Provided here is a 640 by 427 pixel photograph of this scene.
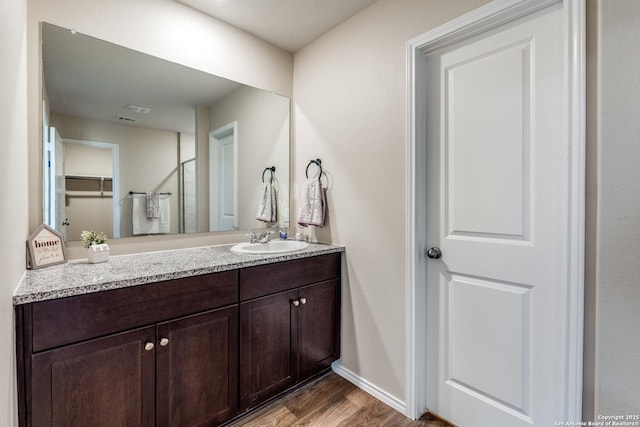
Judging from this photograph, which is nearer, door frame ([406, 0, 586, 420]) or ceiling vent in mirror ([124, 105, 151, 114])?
door frame ([406, 0, 586, 420])

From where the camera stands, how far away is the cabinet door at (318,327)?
5.95ft

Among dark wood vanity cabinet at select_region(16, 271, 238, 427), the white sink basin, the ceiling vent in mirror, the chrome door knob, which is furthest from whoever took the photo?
the white sink basin

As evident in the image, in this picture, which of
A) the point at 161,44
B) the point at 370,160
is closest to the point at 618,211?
the point at 370,160

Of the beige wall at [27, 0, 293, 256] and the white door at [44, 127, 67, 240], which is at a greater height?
the beige wall at [27, 0, 293, 256]

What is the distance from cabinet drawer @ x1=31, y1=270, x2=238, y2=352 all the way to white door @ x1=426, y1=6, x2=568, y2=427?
115 cm

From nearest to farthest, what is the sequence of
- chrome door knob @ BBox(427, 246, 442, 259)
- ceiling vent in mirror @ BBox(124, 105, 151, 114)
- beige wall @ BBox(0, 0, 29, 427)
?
beige wall @ BBox(0, 0, 29, 427) → chrome door knob @ BBox(427, 246, 442, 259) → ceiling vent in mirror @ BBox(124, 105, 151, 114)

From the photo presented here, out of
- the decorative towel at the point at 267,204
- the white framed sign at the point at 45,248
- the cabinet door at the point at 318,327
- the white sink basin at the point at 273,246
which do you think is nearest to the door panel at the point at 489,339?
the cabinet door at the point at 318,327

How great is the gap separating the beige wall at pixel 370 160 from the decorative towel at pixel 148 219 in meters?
1.02

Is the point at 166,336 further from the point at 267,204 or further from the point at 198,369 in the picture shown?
the point at 267,204

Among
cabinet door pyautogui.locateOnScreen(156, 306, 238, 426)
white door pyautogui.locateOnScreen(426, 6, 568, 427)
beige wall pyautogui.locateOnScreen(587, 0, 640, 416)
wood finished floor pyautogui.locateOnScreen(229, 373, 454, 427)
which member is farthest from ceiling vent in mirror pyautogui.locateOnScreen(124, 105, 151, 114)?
beige wall pyautogui.locateOnScreen(587, 0, 640, 416)

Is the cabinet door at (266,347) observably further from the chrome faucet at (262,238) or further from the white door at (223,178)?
the white door at (223,178)

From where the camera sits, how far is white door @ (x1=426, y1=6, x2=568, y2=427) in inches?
49.5

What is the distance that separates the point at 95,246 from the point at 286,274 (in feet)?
3.22

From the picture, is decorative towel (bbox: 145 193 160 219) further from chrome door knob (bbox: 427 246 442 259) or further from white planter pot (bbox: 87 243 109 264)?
chrome door knob (bbox: 427 246 442 259)
